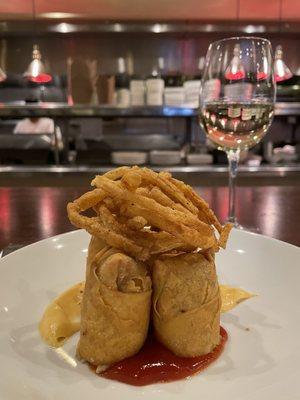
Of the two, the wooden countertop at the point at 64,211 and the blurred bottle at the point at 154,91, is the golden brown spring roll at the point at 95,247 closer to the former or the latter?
the wooden countertop at the point at 64,211

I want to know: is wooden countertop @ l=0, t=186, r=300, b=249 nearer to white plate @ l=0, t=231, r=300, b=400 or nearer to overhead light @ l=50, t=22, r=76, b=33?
white plate @ l=0, t=231, r=300, b=400

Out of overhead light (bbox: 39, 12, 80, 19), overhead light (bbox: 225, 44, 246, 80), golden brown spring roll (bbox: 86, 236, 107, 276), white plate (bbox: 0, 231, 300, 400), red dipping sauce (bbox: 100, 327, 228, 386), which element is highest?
overhead light (bbox: 39, 12, 80, 19)

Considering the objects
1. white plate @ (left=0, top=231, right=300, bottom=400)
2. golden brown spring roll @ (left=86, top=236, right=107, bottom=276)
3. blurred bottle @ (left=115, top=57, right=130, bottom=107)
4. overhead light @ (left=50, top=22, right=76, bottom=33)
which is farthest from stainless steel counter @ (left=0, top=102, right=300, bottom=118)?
golden brown spring roll @ (left=86, top=236, right=107, bottom=276)

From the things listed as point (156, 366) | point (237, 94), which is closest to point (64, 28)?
point (237, 94)

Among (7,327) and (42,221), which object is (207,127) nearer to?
(42,221)

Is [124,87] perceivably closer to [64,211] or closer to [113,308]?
[64,211]

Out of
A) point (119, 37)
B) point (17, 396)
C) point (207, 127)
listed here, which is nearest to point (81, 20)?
point (119, 37)
